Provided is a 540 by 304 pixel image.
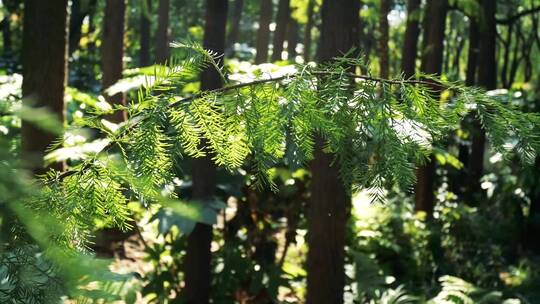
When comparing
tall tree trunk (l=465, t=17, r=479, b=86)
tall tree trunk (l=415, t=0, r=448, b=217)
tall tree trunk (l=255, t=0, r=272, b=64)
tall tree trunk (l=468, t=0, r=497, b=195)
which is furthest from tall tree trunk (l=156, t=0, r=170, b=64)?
tall tree trunk (l=465, t=17, r=479, b=86)

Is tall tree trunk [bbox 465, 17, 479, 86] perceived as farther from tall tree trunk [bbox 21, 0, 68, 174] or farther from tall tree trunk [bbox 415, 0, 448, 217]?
tall tree trunk [bbox 21, 0, 68, 174]

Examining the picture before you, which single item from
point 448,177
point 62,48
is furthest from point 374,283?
point 448,177

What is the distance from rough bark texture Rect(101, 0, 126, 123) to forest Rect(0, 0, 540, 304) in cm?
3

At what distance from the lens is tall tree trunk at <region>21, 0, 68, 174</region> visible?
482 cm

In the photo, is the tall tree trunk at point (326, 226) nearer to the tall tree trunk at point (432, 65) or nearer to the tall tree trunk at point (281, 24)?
the tall tree trunk at point (281, 24)

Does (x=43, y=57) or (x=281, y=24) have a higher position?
(x=281, y=24)

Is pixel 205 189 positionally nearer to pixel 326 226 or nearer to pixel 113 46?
pixel 326 226

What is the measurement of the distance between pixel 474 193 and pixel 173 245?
7.36m

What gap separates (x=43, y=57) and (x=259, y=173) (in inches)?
143

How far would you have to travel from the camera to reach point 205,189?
5.45 m

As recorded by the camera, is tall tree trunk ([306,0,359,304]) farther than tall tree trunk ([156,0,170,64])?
No

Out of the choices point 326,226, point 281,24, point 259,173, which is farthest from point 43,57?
point 281,24

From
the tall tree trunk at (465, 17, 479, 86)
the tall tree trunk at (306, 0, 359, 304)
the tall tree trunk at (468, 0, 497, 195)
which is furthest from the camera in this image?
the tall tree trunk at (465, 17, 479, 86)

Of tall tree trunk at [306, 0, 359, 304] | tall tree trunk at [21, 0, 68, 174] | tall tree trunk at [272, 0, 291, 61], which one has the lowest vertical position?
tall tree trunk at [306, 0, 359, 304]
